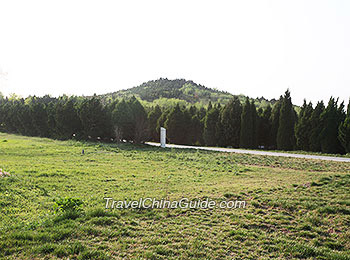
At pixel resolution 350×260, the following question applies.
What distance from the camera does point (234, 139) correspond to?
3003 cm

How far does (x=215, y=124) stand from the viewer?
32.7m

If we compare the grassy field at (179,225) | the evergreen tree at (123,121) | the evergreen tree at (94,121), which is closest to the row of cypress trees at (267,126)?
the evergreen tree at (123,121)

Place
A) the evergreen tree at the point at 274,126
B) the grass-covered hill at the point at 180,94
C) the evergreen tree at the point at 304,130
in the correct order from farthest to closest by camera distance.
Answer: the grass-covered hill at the point at 180,94 < the evergreen tree at the point at 274,126 < the evergreen tree at the point at 304,130

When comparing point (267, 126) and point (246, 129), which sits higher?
point (267, 126)

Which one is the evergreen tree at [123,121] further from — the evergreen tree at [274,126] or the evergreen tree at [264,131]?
the evergreen tree at [274,126]

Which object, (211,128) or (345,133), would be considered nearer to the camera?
(345,133)

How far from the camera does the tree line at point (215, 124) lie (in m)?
23.4

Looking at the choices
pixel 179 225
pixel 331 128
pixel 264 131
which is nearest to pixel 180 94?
pixel 264 131

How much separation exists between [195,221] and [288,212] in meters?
2.21

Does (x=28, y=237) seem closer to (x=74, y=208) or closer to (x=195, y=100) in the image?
(x=74, y=208)

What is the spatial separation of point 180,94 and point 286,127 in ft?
211

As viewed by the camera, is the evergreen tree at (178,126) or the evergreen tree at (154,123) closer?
the evergreen tree at (178,126)

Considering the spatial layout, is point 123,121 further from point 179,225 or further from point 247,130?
point 179,225

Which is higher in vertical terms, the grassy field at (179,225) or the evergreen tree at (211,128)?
the evergreen tree at (211,128)
